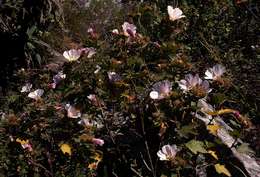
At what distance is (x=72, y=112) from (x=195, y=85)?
0.74 m

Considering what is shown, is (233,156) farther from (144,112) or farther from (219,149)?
(144,112)

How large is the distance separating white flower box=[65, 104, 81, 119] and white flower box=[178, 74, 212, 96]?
0.64m

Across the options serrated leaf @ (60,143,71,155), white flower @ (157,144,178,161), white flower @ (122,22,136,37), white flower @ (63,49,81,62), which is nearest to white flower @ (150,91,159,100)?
white flower @ (157,144,178,161)

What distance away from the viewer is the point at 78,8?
7004mm

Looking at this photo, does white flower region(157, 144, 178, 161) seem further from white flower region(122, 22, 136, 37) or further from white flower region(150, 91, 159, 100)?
white flower region(122, 22, 136, 37)

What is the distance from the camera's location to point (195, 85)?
3111 mm

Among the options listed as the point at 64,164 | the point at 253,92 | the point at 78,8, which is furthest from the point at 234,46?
the point at 64,164

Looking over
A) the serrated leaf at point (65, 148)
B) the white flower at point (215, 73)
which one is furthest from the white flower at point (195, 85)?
the serrated leaf at point (65, 148)

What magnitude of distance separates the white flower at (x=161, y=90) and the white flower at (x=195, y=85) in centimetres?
8

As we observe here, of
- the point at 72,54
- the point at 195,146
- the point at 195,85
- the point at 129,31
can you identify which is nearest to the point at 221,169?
the point at 195,146

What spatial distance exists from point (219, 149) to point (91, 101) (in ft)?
2.79

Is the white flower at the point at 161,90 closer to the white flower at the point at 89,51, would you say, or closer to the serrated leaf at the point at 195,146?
the serrated leaf at the point at 195,146

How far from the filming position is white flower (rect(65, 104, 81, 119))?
3.41m

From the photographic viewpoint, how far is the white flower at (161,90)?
317 centimetres
